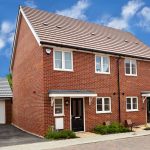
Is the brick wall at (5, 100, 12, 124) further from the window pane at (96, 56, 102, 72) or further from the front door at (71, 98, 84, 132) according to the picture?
the window pane at (96, 56, 102, 72)

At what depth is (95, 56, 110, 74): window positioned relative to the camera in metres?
22.0

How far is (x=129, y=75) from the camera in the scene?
23984 mm

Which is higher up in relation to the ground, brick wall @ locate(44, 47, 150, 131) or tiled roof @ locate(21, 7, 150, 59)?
tiled roof @ locate(21, 7, 150, 59)

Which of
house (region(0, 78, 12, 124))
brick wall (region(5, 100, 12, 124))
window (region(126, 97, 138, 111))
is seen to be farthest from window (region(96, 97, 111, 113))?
brick wall (region(5, 100, 12, 124))

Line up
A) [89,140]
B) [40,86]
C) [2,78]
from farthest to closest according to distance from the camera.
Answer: [2,78] < [40,86] < [89,140]

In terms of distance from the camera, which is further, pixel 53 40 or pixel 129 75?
pixel 129 75

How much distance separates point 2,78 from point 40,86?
16.3 meters

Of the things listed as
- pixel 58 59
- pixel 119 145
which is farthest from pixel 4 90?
pixel 119 145

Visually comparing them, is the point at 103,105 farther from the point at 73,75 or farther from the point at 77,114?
the point at 73,75

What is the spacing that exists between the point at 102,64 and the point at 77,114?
4.21 meters

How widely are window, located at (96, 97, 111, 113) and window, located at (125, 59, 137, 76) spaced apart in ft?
10.1

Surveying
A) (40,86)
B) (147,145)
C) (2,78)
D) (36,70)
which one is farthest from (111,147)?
(2,78)

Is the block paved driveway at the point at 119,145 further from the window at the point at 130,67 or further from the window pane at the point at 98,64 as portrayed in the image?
the window at the point at 130,67

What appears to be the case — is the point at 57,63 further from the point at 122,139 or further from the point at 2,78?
the point at 2,78
